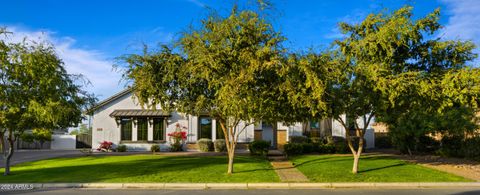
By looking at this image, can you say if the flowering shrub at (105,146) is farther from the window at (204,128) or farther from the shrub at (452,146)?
the shrub at (452,146)

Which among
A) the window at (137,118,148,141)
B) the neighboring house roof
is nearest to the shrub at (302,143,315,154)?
the neighboring house roof

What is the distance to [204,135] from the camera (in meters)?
27.2

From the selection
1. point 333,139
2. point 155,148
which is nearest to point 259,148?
point 333,139

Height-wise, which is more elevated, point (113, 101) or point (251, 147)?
point (113, 101)

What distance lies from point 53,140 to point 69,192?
25.3 m

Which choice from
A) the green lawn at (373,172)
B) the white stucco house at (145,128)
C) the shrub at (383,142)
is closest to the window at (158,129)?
the white stucco house at (145,128)

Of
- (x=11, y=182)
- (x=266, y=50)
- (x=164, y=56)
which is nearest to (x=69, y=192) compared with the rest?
(x=11, y=182)

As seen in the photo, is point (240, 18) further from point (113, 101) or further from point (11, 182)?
point (113, 101)

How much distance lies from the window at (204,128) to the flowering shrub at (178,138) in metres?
1.08

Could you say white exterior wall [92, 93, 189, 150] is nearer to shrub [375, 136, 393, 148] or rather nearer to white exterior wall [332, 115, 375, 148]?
white exterior wall [332, 115, 375, 148]

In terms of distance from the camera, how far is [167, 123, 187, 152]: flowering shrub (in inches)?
1027

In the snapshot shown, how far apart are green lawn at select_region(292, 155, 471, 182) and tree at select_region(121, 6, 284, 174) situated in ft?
9.32

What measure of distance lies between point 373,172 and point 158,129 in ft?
53.5

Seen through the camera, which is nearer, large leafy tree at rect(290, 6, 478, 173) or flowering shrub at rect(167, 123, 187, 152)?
large leafy tree at rect(290, 6, 478, 173)
